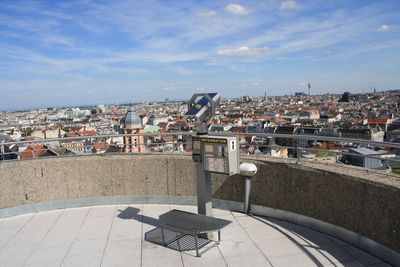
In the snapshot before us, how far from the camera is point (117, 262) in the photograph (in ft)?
16.0

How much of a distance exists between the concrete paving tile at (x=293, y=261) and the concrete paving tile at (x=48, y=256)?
2.80 metres

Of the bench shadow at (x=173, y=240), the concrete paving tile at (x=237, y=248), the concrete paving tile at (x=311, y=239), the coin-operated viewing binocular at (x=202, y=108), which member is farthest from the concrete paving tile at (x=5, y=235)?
the concrete paving tile at (x=311, y=239)

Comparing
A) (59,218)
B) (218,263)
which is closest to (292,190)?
(218,263)

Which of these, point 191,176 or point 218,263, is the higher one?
point 191,176

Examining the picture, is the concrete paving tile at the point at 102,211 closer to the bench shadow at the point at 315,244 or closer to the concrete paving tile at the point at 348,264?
the bench shadow at the point at 315,244

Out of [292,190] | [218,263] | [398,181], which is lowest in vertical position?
[218,263]

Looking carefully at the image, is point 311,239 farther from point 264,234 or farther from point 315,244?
point 264,234

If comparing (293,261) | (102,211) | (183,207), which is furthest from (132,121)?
(293,261)

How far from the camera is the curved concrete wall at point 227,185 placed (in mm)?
4812

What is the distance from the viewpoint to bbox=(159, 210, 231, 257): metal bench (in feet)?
15.8

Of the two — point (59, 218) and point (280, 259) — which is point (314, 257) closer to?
point (280, 259)

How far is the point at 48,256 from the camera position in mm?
A: 5121

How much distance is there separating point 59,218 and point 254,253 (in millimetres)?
3690

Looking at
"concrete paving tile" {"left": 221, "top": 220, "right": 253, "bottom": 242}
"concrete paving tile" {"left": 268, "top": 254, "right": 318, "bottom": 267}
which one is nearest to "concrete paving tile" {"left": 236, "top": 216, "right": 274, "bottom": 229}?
"concrete paving tile" {"left": 221, "top": 220, "right": 253, "bottom": 242}
